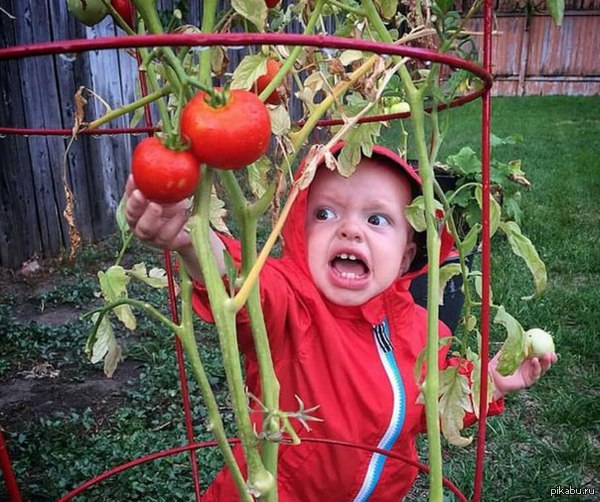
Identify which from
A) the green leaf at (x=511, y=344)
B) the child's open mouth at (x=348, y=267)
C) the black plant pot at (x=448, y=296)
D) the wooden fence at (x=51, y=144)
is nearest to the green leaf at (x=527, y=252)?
the green leaf at (x=511, y=344)

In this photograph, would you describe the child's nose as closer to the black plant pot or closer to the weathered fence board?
the black plant pot

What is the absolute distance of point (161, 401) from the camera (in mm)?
1993

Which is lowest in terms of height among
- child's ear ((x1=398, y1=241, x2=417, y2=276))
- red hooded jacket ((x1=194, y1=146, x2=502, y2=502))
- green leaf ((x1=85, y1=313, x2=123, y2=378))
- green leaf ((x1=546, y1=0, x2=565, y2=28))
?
red hooded jacket ((x1=194, y1=146, x2=502, y2=502))

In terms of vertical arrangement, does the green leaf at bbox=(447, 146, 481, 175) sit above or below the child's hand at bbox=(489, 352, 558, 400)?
above

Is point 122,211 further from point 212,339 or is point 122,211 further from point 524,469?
point 212,339

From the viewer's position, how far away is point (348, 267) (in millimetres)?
1129

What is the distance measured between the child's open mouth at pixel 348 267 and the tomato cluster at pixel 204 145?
23.6 inches

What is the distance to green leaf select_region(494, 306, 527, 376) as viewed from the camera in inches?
30.3

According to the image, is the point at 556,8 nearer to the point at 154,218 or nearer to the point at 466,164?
the point at 154,218

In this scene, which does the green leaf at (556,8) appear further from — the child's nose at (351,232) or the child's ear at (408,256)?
the child's ear at (408,256)

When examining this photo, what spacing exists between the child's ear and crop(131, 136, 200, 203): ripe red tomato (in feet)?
2.46

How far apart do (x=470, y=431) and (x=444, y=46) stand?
150 cm

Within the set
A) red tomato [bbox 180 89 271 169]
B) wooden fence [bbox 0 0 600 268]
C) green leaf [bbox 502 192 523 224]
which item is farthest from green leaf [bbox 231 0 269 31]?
green leaf [bbox 502 192 523 224]

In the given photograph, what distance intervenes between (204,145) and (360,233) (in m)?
0.61
